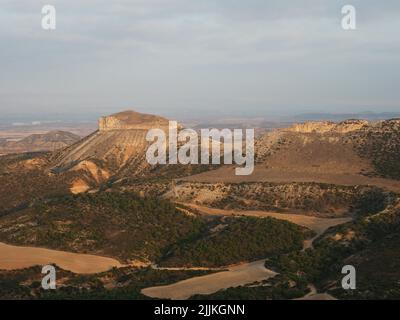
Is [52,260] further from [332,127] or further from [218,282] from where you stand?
[332,127]

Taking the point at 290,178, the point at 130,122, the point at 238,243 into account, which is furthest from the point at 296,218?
the point at 130,122

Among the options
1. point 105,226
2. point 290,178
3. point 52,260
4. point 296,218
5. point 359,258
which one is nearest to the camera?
point 359,258

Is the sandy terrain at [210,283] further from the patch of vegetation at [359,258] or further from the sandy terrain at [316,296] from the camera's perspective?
the sandy terrain at [316,296]

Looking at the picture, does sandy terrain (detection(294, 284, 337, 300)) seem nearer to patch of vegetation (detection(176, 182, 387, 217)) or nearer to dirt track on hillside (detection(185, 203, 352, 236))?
dirt track on hillside (detection(185, 203, 352, 236))

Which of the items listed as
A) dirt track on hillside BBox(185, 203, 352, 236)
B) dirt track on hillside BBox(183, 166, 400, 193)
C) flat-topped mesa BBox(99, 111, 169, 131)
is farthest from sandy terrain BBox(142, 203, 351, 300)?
flat-topped mesa BBox(99, 111, 169, 131)

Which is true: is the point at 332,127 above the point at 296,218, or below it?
above
